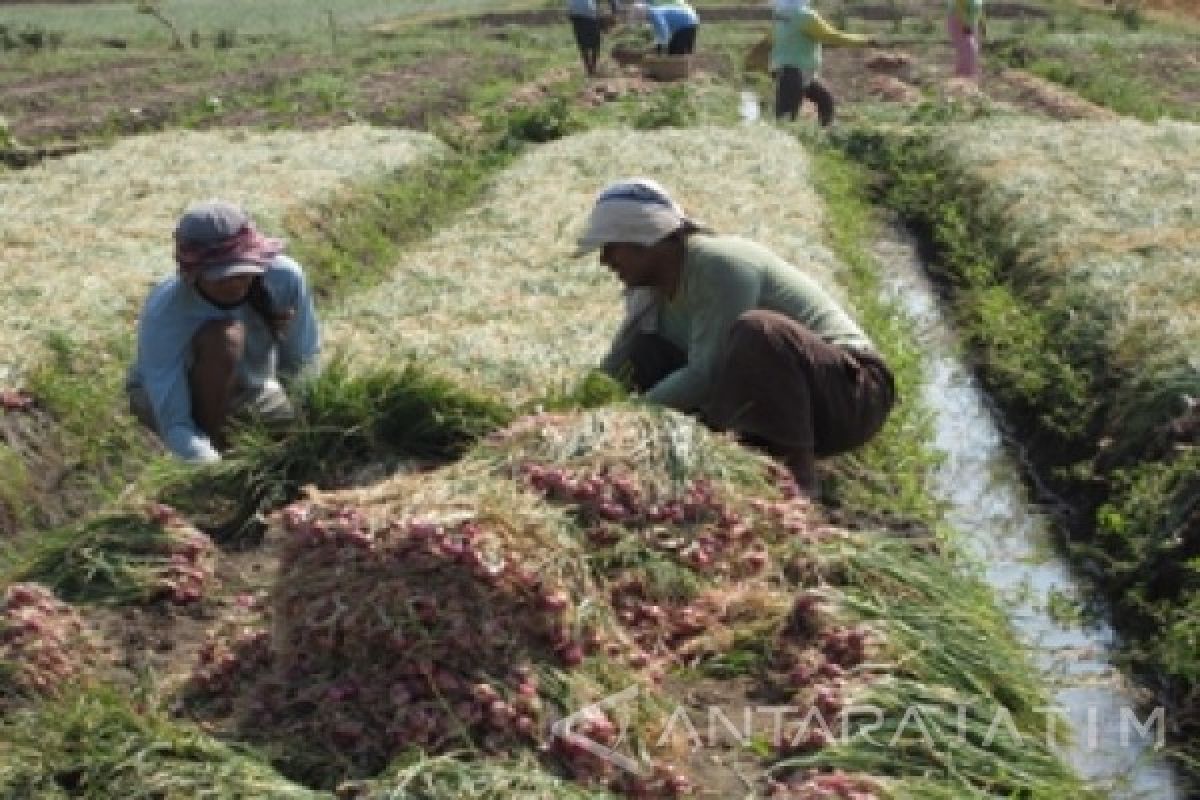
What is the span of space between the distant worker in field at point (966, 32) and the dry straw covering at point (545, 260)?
6.04 meters

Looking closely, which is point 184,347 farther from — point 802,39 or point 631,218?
point 802,39

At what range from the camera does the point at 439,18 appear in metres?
40.6

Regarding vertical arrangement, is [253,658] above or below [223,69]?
above

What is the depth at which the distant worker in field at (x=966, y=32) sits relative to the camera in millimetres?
20969

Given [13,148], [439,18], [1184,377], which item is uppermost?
[1184,377]

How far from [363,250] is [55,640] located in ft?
25.3

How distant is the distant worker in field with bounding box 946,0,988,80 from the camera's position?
20969 mm

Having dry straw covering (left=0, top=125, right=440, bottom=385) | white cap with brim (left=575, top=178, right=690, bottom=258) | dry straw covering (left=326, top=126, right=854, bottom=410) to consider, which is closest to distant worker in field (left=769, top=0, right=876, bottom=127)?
dry straw covering (left=326, top=126, right=854, bottom=410)

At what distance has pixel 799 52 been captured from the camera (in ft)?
60.4

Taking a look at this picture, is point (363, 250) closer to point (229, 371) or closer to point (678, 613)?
point (229, 371)

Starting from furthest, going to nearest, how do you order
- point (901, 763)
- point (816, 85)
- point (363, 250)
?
point (816, 85)
point (363, 250)
point (901, 763)

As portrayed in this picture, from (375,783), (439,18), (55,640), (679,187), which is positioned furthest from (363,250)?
(439,18)

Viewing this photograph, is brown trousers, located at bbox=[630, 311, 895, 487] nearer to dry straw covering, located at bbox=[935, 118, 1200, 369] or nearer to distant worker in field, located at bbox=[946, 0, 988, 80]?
dry straw covering, located at bbox=[935, 118, 1200, 369]

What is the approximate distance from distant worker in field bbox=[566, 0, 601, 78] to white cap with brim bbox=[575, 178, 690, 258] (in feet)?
61.6
